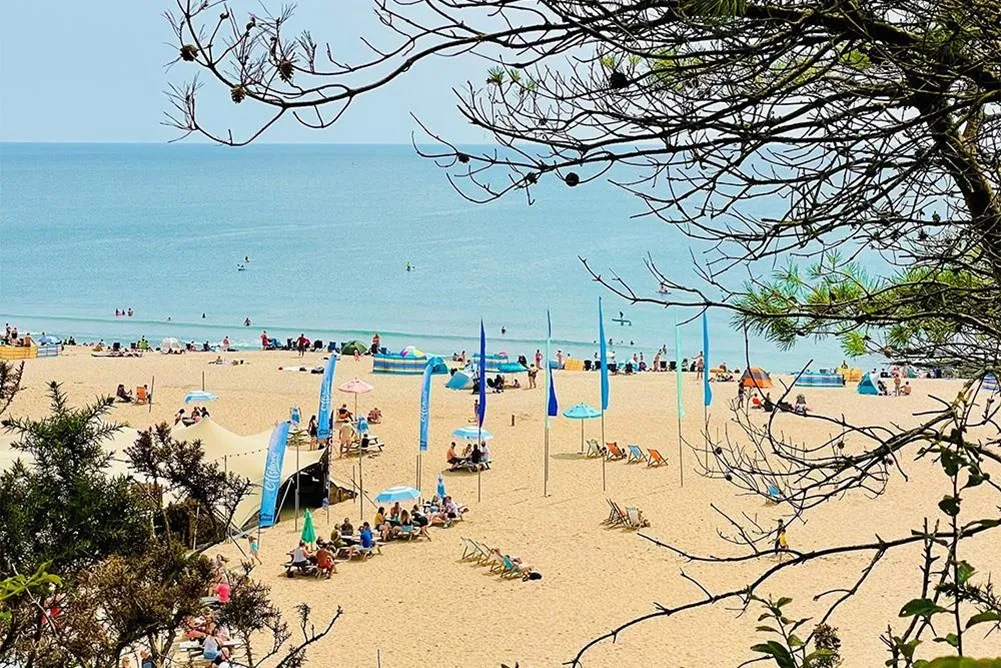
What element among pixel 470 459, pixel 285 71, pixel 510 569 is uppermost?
pixel 285 71

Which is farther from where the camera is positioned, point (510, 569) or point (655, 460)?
point (655, 460)

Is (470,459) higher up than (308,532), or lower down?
higher up

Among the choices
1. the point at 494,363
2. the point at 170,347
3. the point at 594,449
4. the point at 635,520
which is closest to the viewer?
the point at 635,520

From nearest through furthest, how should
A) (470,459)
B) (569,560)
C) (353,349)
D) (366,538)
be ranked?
(569,560) → (366,538) → (470,459) → (353,349)

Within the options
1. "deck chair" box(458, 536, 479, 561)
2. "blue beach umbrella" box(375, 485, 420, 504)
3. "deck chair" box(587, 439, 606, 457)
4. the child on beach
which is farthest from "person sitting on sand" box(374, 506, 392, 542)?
"deck chair" box(587, 439, 606, 457)

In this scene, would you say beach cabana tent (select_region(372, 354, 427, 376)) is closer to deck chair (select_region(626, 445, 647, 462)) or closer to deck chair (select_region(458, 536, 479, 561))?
deck chair (select_region(626, 445, 647, 462))

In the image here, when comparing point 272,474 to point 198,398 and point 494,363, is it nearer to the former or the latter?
point 198,398

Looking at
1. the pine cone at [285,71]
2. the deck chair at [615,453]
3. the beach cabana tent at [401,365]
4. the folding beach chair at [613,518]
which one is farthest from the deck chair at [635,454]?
the pine cone at [285,71]

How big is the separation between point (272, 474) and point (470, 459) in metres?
4.82

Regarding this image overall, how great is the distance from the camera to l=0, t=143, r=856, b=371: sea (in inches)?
1849

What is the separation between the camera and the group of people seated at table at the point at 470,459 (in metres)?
17.6

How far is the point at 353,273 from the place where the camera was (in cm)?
6669

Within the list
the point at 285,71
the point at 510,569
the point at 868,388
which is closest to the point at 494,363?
the point at 868,388

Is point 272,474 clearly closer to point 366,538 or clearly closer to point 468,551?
point 366,538
